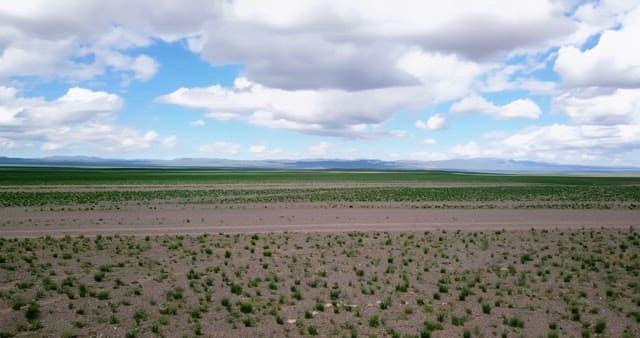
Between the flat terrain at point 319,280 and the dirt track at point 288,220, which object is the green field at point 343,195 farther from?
the flat terrain at point 319,280

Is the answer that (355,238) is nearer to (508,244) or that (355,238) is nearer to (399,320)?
(508,244)

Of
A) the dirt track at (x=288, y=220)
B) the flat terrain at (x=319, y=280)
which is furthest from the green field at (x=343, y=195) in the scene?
the flat terrain at (x=319, y=280)

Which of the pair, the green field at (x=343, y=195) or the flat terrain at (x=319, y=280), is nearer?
the flat terrain at (x=319, y=280)

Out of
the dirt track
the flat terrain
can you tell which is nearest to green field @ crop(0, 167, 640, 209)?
the dirt track

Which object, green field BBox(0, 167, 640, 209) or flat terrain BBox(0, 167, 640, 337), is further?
green field BBox(0, 167, 640, 209)

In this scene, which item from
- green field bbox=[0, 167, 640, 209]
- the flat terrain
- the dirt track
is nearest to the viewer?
the flat terrain

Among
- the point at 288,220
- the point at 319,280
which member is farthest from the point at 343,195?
the point at 319,280

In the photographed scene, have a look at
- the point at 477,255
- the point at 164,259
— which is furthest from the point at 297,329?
the point at 477,255

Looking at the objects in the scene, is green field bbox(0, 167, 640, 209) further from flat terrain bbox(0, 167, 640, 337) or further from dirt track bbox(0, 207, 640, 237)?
flat terrain bbox(0, 167, 640, 337)

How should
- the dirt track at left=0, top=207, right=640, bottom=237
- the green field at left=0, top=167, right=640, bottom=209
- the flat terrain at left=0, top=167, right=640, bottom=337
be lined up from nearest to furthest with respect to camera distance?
the flat terrain at left=0, top=167, right=640, bottom=337 → the dirt track at left=0, top=207, right=640, bottom=237 → the green field at left=0, top=167, right=640, bottom=209
